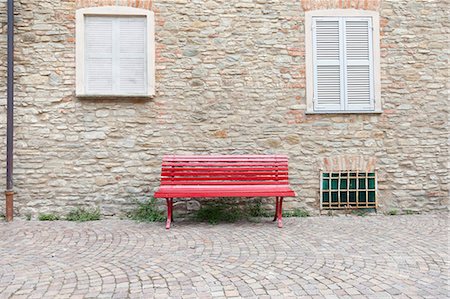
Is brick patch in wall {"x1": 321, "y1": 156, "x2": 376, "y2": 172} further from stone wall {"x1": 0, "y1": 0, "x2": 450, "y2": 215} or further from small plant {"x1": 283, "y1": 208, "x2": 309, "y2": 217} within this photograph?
small plant {"x1": 283, "y1": 208, "x2": 309, "y2": 217}

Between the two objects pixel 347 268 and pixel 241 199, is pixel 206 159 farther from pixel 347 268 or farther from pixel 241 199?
pixel 347 268

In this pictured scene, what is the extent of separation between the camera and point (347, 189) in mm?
6004

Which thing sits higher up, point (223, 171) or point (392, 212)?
point (223, 171)

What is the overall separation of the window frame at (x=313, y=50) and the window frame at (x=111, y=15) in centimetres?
262

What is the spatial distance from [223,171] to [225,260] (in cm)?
201

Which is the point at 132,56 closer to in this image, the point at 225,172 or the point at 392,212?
the point at 225,172

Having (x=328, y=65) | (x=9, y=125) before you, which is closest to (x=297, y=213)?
(x=328, y=65)

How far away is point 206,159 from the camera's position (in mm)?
5570

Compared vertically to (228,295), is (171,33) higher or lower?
higher

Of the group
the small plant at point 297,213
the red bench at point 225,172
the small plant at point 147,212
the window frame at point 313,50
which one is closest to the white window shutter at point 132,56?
the red bench at point 225,172

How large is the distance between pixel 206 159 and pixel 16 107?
321 cm

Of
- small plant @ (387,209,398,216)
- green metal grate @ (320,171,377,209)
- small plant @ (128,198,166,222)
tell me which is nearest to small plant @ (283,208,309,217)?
green metal grate @ (320,171,377,209)

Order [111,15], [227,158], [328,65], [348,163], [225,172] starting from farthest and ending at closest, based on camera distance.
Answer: [328,65] < [348,163] < [111,15] < [227,158] < [225,172]

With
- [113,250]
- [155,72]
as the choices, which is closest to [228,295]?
[113,250]
